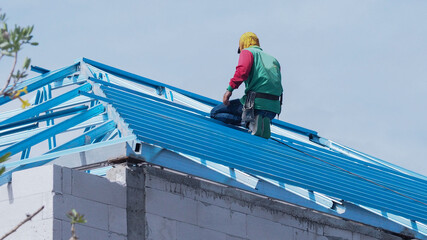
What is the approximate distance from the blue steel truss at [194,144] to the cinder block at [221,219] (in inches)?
11.6

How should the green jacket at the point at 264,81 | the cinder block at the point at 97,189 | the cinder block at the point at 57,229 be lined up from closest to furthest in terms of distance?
Result: 1. the cinder block at the point at 57,229
2. the cinder block at the point at 97,189
3. the green jacket at the point at 264,81

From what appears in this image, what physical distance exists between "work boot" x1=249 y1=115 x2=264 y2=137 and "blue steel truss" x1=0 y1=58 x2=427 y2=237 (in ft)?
0.47

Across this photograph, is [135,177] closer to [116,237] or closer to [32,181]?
[116,237]

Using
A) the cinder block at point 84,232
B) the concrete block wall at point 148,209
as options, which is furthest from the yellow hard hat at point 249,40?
the cinder block at point 84,232

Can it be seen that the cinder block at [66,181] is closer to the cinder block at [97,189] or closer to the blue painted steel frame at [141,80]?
the cinder block at [97,189]

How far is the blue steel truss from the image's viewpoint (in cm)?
768

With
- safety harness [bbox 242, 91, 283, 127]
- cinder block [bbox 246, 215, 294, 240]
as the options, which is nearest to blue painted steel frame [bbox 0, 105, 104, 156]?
cinder block [bbox 246, 215, 294, 240]

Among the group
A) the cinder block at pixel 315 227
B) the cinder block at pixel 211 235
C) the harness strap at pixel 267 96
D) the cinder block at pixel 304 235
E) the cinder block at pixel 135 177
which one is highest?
the harness strap at pixel 267 96

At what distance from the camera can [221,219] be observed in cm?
795

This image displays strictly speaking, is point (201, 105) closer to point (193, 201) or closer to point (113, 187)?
point (193, 201)

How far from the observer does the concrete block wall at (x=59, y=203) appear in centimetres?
633

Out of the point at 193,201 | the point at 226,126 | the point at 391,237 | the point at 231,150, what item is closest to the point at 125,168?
the point at 193,201

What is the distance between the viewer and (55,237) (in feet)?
20.5

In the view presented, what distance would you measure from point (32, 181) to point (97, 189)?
57cm
